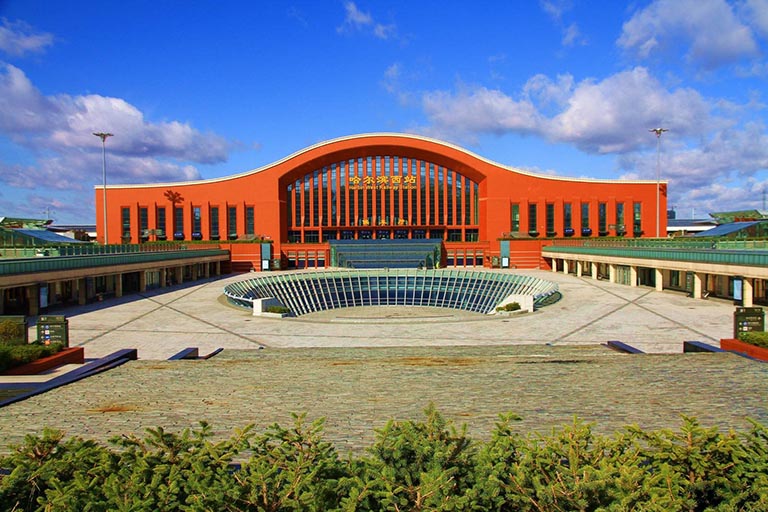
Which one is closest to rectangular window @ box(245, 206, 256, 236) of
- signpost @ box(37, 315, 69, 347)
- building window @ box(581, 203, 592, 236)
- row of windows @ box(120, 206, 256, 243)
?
row of windows @ box(120, 206, 256, 243)

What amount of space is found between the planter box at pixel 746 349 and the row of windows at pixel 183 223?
65.6 meters

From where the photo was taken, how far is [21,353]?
46.1 ft

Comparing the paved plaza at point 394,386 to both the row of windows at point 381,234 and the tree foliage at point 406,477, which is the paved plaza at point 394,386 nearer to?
the tree foliage at point 406,477

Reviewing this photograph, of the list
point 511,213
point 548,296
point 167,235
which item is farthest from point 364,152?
point 548,296

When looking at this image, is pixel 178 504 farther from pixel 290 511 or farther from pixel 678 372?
pixel 678 372

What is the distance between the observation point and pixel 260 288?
47.3m

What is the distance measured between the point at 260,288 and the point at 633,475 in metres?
45.0

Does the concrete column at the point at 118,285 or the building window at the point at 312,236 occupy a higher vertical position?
the building window at the point at 312,236

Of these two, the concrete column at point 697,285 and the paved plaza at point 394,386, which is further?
the concrete column at point 697,285

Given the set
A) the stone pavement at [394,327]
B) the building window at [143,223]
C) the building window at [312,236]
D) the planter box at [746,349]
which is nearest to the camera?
the planter box at [746,349]

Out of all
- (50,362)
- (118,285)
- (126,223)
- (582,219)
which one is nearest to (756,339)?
(50,362)

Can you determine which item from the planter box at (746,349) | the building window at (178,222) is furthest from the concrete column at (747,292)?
the building window at (178,222)

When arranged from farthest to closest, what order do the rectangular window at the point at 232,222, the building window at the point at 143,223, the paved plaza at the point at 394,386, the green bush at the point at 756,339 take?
the building window at the point at 143,223 < the rectangular window at the point at 232,222 < the green bush at the point at 756,339 < the paved plaza at the point at 394,386

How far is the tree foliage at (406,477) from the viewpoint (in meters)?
5.04
